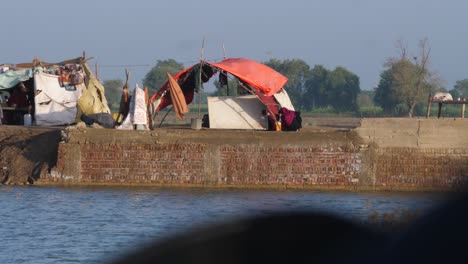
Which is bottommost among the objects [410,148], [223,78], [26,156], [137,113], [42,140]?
[26,156]

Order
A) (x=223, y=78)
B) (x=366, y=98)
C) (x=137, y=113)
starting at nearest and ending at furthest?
(x=137, y=113), (x=223, y=78), (x=366, y=98)

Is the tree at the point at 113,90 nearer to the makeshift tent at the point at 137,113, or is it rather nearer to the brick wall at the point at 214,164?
the makeshift tent at the point at 137,113

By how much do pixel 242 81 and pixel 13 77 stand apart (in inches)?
234

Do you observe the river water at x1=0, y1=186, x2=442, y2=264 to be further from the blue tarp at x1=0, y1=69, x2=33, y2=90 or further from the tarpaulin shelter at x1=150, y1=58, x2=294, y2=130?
the blue tarp at x1=0, y1=69, x2=33, y2=90

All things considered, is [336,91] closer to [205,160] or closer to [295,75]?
[295,75]

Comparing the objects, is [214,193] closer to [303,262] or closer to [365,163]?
[365,163]

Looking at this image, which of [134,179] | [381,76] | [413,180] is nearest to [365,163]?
[413,180]

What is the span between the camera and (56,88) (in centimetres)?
2389

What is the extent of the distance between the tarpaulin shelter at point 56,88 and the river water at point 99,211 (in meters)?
A: 4.67

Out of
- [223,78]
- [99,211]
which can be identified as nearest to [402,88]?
[223,78]

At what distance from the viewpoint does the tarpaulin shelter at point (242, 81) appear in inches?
864

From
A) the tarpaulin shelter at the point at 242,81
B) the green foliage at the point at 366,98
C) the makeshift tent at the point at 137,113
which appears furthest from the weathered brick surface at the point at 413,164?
the green foliage at the point at 366,98

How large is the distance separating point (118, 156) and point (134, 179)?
54 cm

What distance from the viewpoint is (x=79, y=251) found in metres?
13.1
